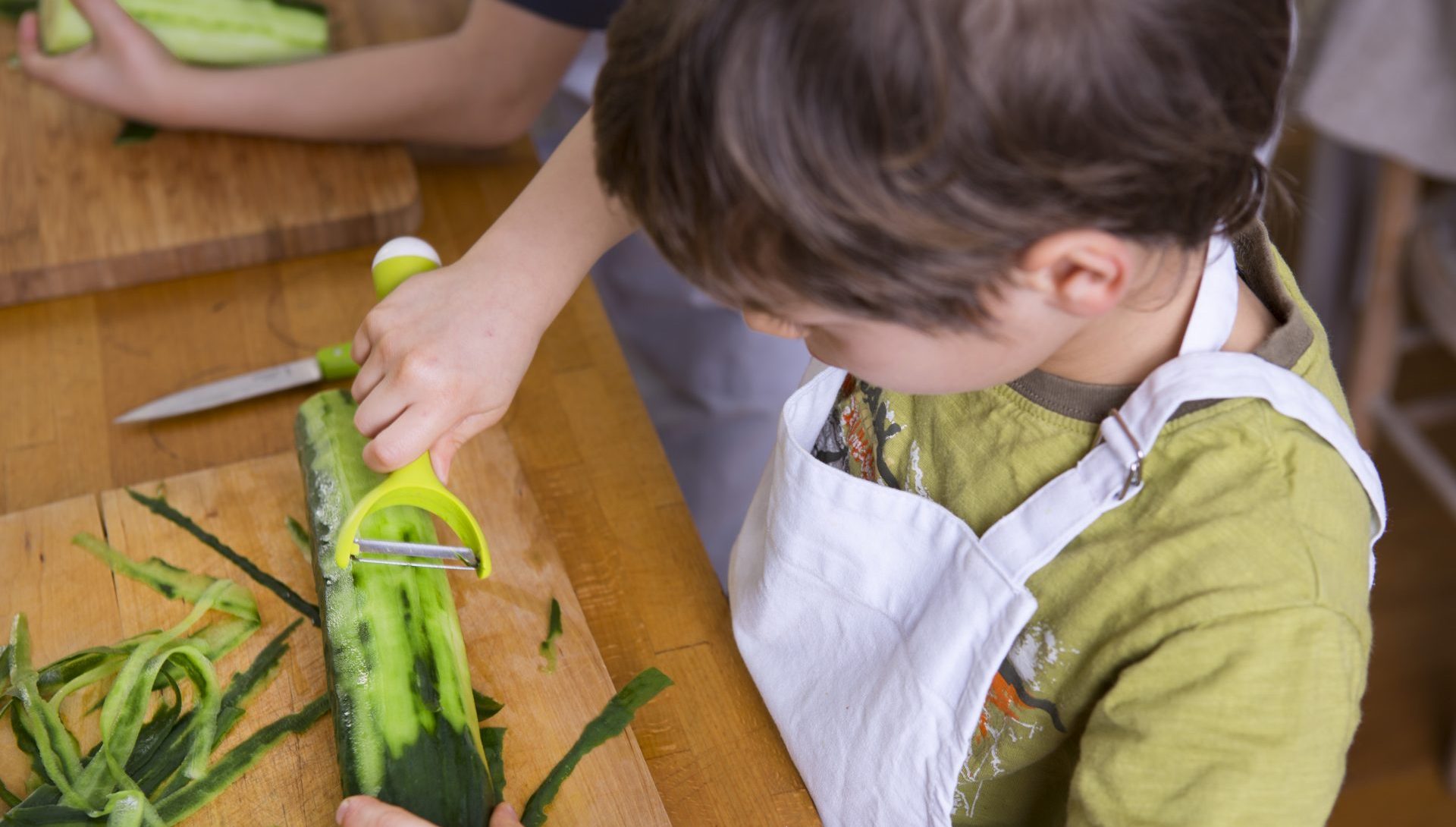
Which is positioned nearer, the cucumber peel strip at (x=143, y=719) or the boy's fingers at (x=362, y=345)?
the cucumber peel strip at (x=143, y=719)

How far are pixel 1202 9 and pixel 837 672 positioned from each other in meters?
0.58

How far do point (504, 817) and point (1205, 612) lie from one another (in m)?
0.49

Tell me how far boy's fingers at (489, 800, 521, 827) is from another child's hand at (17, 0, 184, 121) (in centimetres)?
99

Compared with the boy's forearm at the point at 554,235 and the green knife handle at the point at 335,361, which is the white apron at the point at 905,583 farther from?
the green knife handle at the point at 335,361

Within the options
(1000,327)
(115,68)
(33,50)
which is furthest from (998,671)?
(33,50)

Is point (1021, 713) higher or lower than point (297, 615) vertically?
higher

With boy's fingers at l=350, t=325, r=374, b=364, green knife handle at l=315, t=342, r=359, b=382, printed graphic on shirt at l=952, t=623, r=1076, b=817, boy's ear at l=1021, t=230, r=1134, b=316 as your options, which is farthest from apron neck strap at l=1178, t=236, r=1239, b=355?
green knife handle at l=315, t=342, r=359, b=382

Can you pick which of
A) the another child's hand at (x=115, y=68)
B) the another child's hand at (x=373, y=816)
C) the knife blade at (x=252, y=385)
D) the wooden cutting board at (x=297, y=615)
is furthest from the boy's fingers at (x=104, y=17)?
the another child's hand at (x=373, y=816)

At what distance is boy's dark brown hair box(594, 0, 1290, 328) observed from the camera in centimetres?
59

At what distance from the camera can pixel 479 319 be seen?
103 centimetres

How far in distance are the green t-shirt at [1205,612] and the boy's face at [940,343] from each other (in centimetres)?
12

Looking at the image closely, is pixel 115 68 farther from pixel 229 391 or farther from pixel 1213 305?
pixel 1213 305

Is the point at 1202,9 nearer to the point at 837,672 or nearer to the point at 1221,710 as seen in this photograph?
the point at 1221,710

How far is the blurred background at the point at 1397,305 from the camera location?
1904 millimetres
